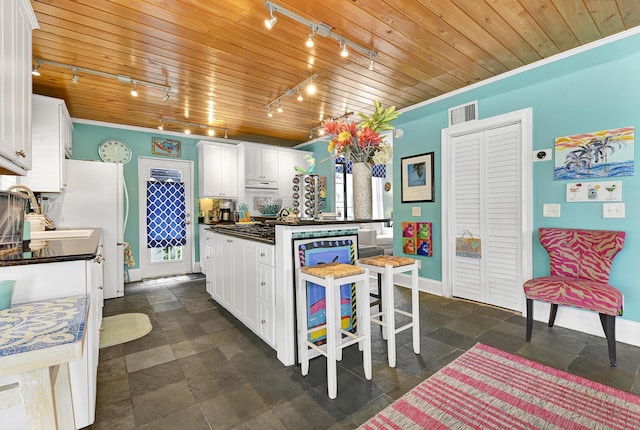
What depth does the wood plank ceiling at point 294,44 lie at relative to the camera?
2.13m

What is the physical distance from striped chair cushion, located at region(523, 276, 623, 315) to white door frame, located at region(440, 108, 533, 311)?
57 centimetres

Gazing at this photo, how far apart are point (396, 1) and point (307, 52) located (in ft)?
3.07

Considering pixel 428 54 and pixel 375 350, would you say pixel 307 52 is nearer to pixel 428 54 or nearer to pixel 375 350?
pixel 428 54

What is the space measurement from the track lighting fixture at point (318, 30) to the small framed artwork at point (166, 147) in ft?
13.1

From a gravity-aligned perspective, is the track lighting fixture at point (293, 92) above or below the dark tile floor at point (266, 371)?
above

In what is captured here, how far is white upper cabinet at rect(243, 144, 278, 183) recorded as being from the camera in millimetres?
5691

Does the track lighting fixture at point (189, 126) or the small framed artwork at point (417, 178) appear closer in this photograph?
the small framed artwork at point (417, 178)

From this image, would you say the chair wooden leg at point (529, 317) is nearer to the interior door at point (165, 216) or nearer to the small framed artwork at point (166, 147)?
the interior door at point (165, 216)

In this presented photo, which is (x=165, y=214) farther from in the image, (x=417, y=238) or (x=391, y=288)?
(x=391, y=288)

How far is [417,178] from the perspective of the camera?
430cm

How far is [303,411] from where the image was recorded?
1747mm

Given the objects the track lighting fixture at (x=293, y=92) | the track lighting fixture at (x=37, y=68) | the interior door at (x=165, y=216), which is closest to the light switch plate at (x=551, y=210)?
the track lighting fixture at (x=293, y=92)

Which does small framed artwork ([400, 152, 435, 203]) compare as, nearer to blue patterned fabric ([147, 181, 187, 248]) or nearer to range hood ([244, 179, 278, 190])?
range hood ([244, 179, 278, 190])

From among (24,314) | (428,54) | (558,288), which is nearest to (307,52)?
(428,54)
